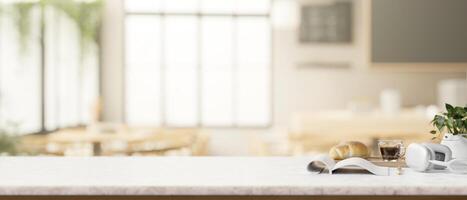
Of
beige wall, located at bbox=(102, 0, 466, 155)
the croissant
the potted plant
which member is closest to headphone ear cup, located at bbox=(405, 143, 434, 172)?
the potted plant

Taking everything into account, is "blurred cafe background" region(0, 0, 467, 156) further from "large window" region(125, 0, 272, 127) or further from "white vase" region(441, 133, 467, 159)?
"white vase" region(441, 133, 467, 159)

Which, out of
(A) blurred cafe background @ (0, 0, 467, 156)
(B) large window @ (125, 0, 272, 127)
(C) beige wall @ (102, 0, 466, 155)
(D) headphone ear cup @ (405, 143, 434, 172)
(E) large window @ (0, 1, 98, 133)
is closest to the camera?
(D) headphone ear cup @ (405, 143, 434, 172)

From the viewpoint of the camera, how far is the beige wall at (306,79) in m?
10.2

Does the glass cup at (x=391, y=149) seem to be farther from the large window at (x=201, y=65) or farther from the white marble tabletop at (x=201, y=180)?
the large window at (x=201, y=65)

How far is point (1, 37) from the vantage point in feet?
24.4

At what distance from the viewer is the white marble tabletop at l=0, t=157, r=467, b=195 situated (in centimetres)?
204

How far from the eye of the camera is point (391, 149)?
8.39ft

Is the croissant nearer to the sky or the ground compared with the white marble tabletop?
nearer to the sky

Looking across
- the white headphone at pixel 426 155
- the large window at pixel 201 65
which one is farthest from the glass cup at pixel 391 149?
the large window at pixel 201 65

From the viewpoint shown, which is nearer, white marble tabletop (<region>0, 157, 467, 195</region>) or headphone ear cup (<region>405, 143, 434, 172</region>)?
white marble tabletop (<region>0, 157, 467, 195</region>)

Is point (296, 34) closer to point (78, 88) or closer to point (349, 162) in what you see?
point (78, 88)

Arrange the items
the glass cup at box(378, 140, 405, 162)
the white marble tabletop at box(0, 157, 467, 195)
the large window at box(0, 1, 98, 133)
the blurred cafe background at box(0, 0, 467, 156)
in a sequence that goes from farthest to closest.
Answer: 1. the blurred cafe background at box(0, 0, 467, 156)
2. the large window at box(0, 1, 98, 133)
3. the glass cup at box(378, 140, 405, 162)
4. the white marble tabletop at box(0, 157, 467, 195)

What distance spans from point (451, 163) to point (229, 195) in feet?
2.42

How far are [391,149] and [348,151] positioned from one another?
152 mm
